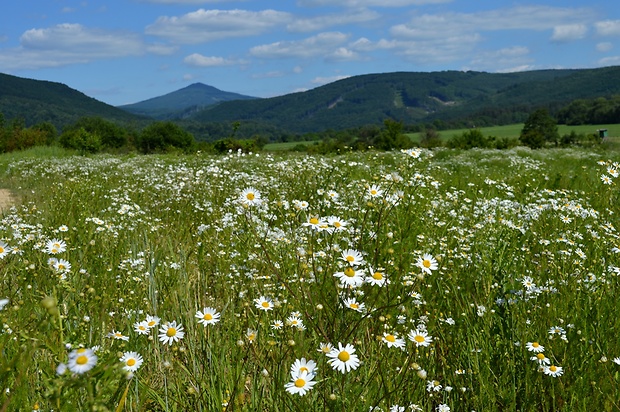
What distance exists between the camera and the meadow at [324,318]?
84.2 inches

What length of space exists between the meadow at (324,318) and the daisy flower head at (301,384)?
10 millimetres

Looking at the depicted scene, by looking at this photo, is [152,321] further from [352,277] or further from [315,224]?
[352,277]

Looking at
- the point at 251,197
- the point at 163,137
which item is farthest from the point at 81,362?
the point at 163,137

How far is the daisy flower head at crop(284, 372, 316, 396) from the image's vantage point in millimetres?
1774

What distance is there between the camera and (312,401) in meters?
2.31

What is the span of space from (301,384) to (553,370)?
1386 millimetres

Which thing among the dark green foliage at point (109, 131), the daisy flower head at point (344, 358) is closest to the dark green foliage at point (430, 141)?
the daisy flower head at point (344, 358)

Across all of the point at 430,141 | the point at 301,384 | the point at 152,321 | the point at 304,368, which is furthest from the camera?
the point at 430,141

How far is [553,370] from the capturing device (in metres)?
2.47

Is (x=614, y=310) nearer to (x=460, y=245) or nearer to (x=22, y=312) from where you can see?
(x=460, y=245)

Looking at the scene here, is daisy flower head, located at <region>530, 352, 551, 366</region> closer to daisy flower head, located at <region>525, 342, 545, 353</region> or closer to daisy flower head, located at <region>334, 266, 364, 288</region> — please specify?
daisy flower head, located at <region>525, 342, 545, 353</region>

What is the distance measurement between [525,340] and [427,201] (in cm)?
379

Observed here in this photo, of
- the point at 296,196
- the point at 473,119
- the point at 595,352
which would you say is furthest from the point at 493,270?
the point at 473,119

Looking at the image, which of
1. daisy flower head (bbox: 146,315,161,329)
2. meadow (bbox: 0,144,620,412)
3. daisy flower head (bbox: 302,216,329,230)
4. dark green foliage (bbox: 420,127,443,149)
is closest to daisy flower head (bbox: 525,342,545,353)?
meadow (bbox: 0,144,620,412)
